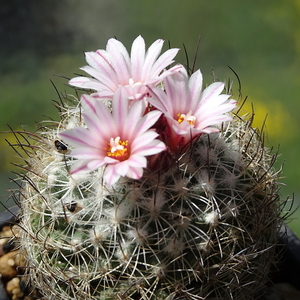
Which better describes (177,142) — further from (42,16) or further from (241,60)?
(42,16)

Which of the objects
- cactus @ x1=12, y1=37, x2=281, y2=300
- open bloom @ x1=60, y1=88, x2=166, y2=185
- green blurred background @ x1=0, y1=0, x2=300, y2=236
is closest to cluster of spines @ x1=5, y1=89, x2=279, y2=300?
cactus @ x1=12, y1=37, x2=281, y2=300

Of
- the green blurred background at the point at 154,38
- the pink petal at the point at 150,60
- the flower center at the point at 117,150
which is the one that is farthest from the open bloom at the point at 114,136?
the green blurred background at the point at 154,38

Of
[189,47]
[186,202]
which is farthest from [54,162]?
[189,47]

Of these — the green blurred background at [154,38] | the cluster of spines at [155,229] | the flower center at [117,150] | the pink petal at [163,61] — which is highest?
the green blurred background at [154,38]

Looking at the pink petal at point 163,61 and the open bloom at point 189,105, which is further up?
the pink petal at point 163,61

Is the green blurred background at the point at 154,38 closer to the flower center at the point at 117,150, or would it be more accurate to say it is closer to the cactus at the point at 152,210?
the cactus at the point at 152,210

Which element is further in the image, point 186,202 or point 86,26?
point 86,26

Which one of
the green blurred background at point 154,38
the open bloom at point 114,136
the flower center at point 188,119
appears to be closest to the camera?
the open bloom at point 114,136
